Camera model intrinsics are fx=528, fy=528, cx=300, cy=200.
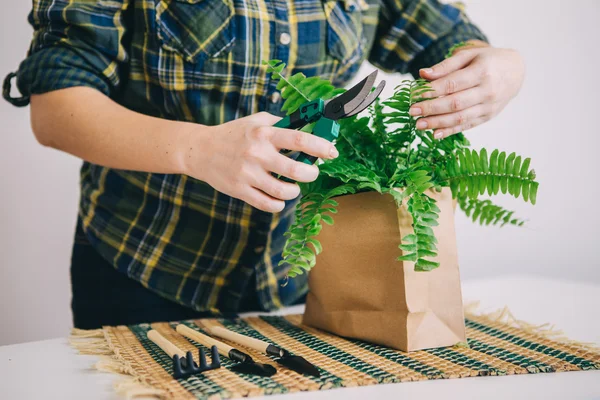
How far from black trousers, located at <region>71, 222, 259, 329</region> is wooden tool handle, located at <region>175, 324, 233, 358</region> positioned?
23 centimetres

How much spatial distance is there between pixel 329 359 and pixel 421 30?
80 cm

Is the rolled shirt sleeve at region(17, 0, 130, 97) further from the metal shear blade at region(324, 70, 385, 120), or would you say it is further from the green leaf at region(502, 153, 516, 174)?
the green leaf at region(502, 153, 516, 174)

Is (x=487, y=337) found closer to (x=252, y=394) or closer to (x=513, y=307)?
(x=513, y=307)

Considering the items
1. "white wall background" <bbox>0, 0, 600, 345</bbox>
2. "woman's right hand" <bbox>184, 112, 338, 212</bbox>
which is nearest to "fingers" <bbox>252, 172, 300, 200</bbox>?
"woman's right hand" <bbox>184, 112, 338, 212</bbox>

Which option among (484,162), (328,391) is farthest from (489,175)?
(328,391)

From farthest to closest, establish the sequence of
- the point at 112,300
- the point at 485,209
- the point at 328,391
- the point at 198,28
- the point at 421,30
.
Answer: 1. the point at 421,30
2. the point at 112,300
3. the point at 198,28
4. the point at 485,209
5. the point at 328,391

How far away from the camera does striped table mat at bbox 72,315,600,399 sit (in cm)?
61

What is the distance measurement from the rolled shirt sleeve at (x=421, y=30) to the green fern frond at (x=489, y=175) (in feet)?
1.65

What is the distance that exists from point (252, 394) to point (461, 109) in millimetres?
503

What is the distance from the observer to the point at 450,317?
0.78 m

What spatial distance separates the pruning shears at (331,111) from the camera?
641 millimetres

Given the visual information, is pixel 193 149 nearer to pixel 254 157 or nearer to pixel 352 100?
pixel 254 157

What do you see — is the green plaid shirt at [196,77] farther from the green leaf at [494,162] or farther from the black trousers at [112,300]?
the green leaf at [494,162]

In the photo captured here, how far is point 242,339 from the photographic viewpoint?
769mm
